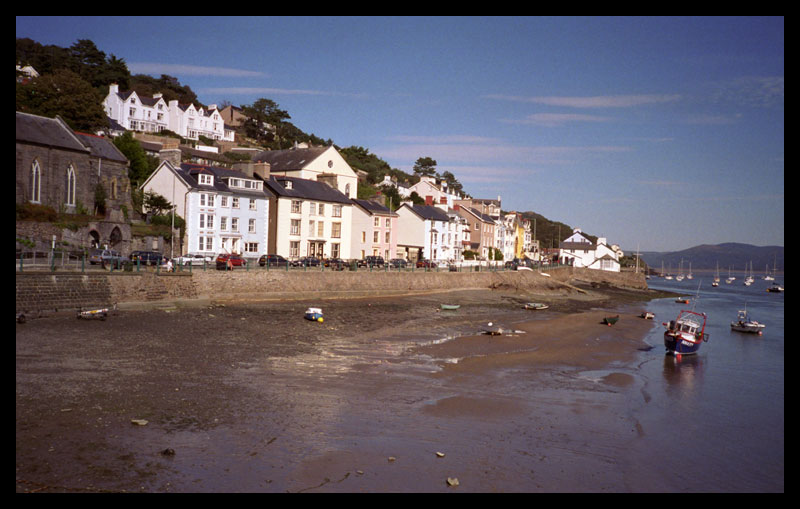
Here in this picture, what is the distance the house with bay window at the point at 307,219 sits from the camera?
5594 cm

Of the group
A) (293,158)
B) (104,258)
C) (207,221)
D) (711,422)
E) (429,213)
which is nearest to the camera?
(711,422)

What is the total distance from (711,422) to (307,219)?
153ft

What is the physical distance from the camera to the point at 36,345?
21.5 meters

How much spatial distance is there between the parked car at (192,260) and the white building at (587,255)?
8426 cm

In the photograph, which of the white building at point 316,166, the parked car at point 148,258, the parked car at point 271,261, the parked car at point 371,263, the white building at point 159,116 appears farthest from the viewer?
the white building at point 159,116

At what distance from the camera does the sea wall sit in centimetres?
2918

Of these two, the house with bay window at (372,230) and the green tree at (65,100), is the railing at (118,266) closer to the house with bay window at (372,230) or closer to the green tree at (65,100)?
the house with bay window at (372,230)

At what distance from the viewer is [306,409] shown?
618 inches

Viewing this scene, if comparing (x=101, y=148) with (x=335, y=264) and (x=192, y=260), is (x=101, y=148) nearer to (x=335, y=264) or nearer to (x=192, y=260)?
(x=192, y=260)

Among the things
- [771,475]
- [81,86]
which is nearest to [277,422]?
[771,475]

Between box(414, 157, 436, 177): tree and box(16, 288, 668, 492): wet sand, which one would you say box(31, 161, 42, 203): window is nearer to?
box(16, 288, 668, 492): wet sand

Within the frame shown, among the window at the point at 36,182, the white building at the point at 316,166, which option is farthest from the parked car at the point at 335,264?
the window at the point at 36,182

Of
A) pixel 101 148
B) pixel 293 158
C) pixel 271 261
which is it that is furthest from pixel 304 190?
pixel 101 148

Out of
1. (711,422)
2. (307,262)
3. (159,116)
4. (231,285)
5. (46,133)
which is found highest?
(159,116)
